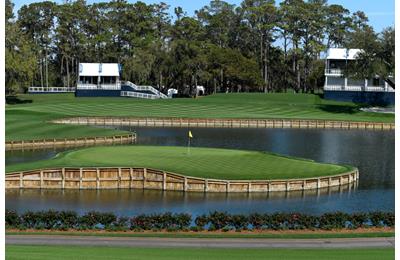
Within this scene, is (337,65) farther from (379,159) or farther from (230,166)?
(230,166)

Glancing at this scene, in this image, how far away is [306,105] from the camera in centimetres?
12700

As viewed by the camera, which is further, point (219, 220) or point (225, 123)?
point (225, 123)

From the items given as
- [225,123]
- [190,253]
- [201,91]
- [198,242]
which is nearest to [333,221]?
[198,242]

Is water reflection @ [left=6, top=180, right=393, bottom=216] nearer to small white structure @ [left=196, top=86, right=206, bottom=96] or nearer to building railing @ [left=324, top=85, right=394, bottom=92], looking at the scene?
building railing @ [left=324, top=85, right=394, bottom=92]

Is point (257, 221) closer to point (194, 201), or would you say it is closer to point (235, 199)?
point (194, 201)

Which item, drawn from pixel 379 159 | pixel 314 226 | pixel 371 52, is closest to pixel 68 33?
pixel 371 52

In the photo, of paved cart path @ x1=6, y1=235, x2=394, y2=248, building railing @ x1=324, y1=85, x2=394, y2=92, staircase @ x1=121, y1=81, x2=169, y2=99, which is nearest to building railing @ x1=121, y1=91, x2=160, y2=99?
staircase @ x1=121, y1=81, x2=169, y2=99

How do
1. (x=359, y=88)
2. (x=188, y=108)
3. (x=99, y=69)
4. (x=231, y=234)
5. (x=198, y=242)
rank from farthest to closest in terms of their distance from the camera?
(x=99, y=69) → (x=359, y=88) → (x=188, y=108) → (x=231, y=234) → (x=198, y=242)

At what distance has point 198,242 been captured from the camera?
97.0ft

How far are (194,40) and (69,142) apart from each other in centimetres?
7818

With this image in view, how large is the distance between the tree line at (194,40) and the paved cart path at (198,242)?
111m

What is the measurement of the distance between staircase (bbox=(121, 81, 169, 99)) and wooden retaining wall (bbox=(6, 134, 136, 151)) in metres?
56.8

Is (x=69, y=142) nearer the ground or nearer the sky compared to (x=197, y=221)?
nearer the sky

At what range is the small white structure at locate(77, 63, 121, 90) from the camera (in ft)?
472
